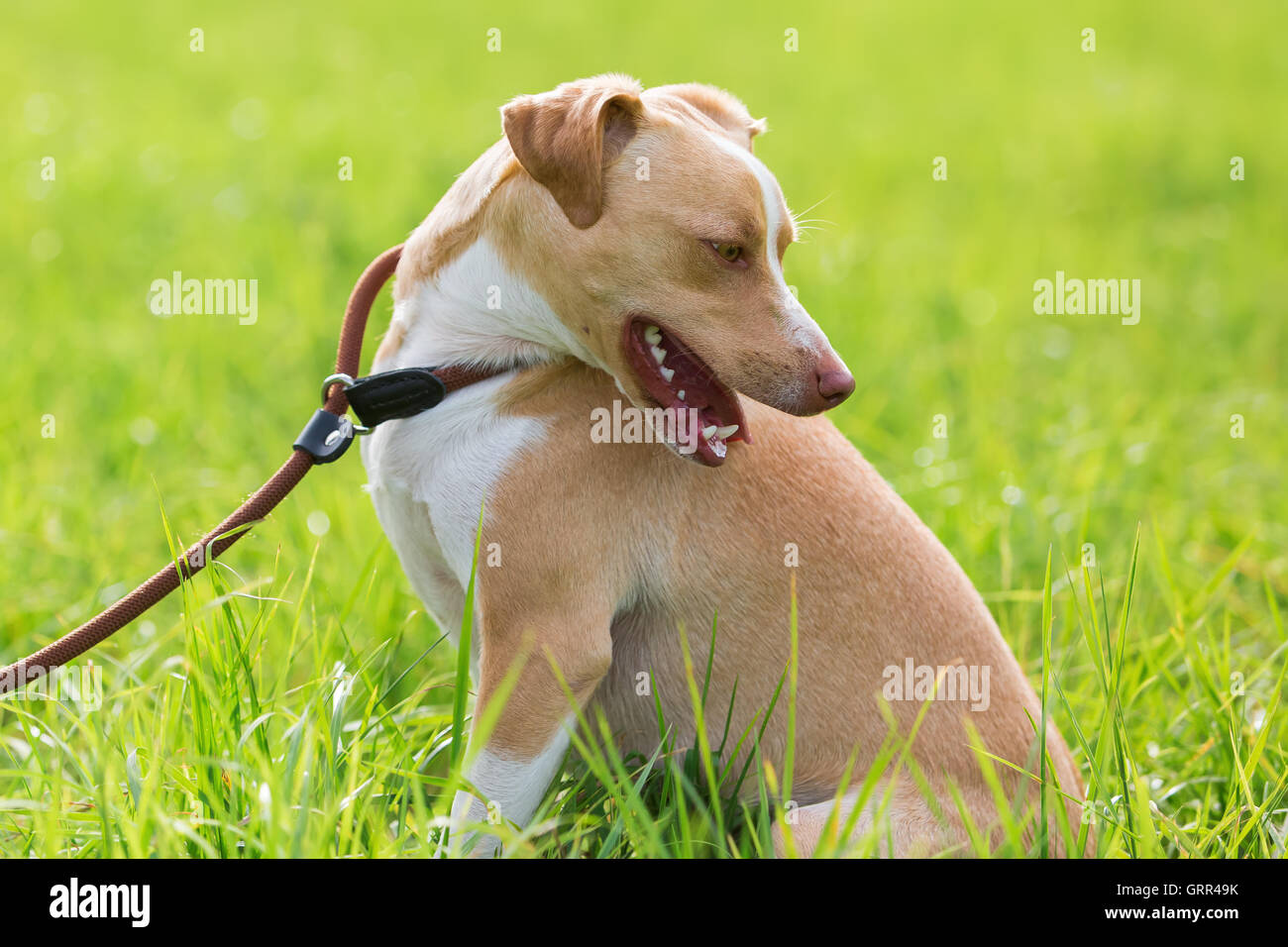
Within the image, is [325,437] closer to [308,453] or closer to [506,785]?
[308,453]

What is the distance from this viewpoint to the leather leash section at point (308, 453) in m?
2.48

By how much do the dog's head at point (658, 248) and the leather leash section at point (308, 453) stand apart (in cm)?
35

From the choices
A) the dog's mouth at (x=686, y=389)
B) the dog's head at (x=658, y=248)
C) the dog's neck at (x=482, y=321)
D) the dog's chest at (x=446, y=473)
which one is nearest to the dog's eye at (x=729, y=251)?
the dog's head at (x=658, y=248)

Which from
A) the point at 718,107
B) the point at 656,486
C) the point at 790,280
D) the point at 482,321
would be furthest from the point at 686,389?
the point at 790,280

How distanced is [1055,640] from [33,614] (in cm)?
321

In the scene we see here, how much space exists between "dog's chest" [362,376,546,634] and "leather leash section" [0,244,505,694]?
49 millimetres

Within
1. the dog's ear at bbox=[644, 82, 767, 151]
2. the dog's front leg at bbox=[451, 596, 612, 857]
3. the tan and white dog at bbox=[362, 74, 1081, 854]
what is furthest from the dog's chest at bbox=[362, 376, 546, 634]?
the dog's ear at bbox=[644, 82, 767, 151]

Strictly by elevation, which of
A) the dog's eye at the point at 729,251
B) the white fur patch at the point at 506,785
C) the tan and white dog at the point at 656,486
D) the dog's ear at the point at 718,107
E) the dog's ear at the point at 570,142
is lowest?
the white fur patch at the point at 506,785

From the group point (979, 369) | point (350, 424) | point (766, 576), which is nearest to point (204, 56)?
point (979, 369)

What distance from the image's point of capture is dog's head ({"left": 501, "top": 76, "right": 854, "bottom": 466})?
7.54 ft

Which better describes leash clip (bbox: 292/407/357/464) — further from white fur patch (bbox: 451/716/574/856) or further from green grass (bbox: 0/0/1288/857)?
white fur patch (bbox: 451/716/574/856)

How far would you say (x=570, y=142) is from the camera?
2268mm

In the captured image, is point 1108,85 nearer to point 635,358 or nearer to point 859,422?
point 859,422

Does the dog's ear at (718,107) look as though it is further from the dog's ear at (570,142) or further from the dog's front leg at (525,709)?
the dog's front leg at (525,709)
